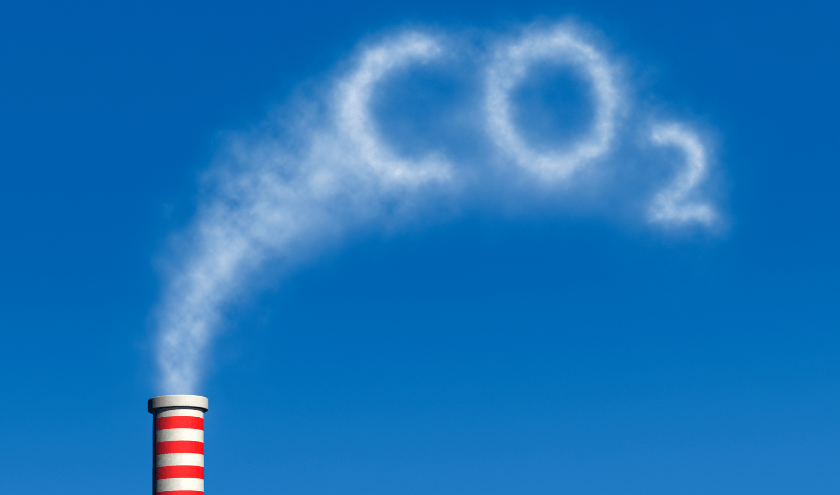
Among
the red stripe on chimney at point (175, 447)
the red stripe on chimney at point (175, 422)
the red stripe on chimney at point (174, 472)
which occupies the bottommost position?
the red stripe on chimney at point (174, 472)

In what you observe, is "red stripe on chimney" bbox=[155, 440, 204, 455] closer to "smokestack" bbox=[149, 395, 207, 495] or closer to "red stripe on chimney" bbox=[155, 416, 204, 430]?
"smokestack" bbox=[149, 395, 207, 495]

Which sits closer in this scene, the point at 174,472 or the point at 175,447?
the point at 174,472

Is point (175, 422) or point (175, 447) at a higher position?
point (175, 422)

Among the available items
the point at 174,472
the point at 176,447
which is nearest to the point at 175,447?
the point at 176,447

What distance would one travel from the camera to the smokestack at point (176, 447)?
3416 cm

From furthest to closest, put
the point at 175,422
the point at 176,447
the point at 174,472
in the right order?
1. the point at 175,422
2. the point at 176,447
3. the point at 174,472

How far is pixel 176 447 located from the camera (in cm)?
3428

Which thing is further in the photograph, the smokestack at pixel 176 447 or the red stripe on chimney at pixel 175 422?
the red stripe on chimney at pixel 175 422

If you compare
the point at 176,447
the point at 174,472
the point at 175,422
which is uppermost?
the point at 175,422

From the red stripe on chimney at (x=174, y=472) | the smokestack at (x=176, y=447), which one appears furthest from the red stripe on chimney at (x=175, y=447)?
the red stripe on chimney at (x=174, y=472)

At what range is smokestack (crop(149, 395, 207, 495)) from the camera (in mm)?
34156

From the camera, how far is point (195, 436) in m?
34.8

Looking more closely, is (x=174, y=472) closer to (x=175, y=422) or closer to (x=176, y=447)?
(x=176, y=447)

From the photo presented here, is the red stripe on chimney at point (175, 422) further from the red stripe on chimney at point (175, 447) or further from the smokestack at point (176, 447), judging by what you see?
the red stripe on chimney at point (175, 447)
